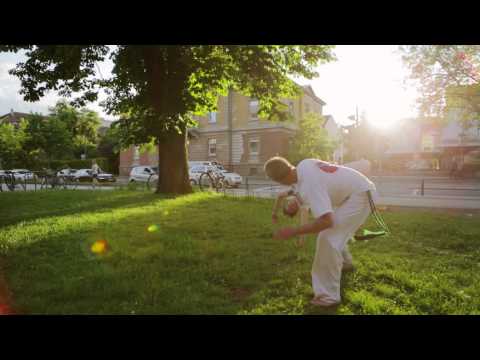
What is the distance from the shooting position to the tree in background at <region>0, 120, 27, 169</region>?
39.9 metres

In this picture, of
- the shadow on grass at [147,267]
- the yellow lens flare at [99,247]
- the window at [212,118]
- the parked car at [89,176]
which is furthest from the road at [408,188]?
the window at [212,118]

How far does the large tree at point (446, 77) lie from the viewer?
13234 millimetres

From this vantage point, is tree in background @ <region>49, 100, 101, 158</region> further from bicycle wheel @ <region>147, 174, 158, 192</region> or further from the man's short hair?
the man's short hair

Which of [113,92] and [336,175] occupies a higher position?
[113,92]

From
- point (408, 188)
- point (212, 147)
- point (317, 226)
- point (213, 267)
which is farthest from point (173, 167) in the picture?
point (212, 147)

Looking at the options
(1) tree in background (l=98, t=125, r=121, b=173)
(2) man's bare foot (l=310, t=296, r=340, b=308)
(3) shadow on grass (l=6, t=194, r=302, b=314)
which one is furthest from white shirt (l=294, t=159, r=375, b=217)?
(1) tree in background (l=98, t=125, r=121, b=173)

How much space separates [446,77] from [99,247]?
13931mm

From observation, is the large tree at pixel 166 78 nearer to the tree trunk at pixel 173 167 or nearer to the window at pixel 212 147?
the tree trunk at pixel 173 167

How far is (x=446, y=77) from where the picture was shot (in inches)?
557

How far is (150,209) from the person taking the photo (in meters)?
10.6

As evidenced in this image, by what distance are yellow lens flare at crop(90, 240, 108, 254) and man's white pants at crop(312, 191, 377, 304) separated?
380 centimetres

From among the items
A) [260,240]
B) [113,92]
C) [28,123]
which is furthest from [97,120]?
[260,240]
